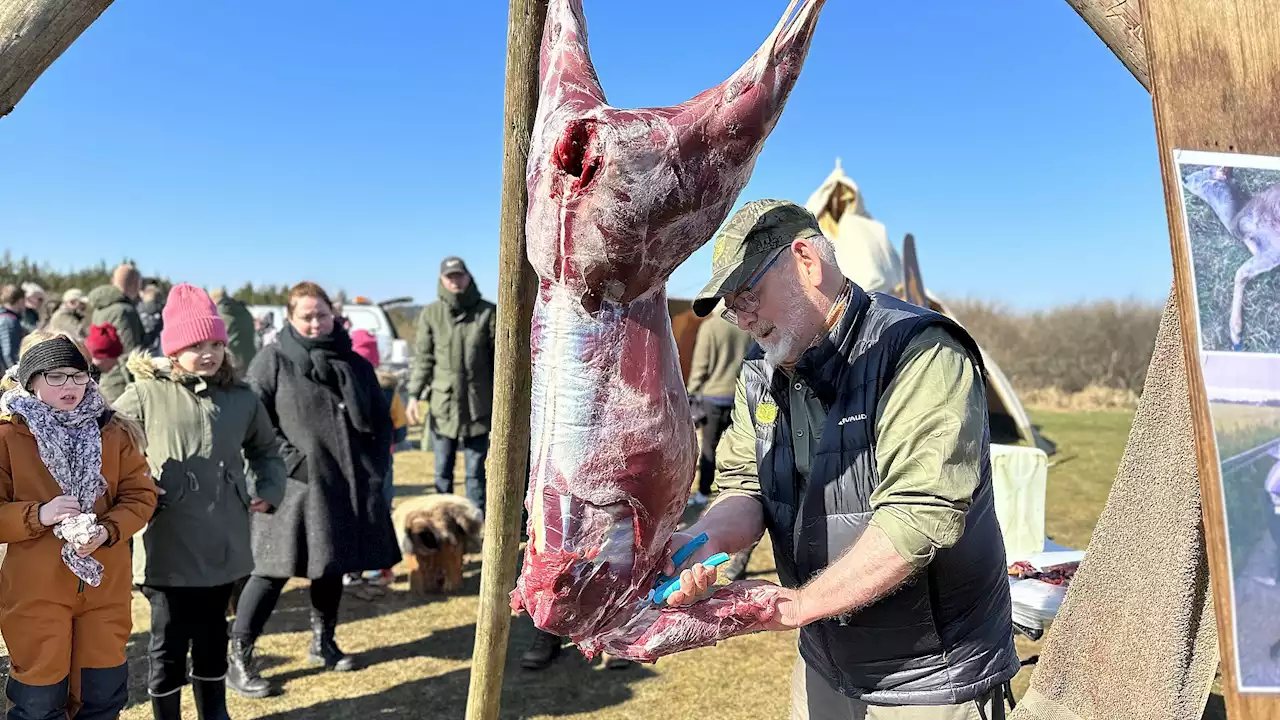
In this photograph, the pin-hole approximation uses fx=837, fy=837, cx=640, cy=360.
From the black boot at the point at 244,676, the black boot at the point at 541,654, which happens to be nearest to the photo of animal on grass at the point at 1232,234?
the black boot at the point at 541,654

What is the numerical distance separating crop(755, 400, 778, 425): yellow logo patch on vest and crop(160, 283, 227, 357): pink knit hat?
8.30ft

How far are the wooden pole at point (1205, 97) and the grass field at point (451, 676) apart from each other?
130 inches

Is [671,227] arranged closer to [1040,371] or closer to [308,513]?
[308,513]

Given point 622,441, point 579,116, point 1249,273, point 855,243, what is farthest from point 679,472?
point 855,243

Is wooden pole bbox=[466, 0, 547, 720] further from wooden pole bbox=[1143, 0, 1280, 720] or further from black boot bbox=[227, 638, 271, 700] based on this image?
black boot bbox=[227, 638, 271, 700]

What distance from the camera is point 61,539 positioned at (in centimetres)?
282

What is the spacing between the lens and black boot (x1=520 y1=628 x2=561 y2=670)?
4.57 meters

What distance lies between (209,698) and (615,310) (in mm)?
3185

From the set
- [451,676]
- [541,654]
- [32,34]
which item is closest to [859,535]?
[32,34]

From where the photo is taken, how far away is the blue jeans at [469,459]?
608 cm

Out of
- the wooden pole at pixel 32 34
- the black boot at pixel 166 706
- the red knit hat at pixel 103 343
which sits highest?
the wooden pole at pixel 32 34

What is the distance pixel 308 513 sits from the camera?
4.24 meters

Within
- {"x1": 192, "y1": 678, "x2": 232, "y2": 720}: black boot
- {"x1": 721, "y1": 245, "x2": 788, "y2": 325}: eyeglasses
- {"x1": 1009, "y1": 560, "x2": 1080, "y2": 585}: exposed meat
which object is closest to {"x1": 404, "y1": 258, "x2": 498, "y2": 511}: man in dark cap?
{"x1": 192, "y1": 678, "x2": 232, "y2": 720}: black boot

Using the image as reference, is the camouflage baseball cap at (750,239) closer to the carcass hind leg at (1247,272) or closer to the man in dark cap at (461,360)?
the carcass hind leg at (1247,272)
